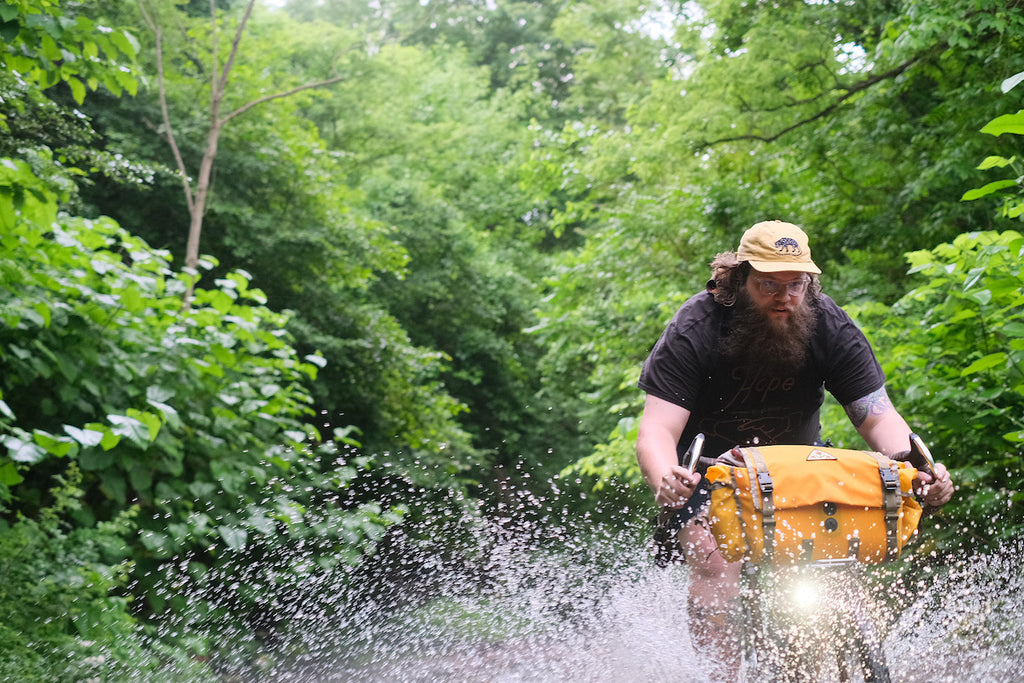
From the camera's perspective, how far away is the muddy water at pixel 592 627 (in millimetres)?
3227

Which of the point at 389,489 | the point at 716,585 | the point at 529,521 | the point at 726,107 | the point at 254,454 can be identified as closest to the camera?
the point at 716,585

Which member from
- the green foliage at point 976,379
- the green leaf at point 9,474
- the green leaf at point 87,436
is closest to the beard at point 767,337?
the green foliage at point 976,379

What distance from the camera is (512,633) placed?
4.04 m

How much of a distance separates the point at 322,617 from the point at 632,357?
6409 mm

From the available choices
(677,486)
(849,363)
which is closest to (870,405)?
(849,363)

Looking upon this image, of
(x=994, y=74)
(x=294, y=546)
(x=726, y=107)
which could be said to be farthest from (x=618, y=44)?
(x=294, y=546)

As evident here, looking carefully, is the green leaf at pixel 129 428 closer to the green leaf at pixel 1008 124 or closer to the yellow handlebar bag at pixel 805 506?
the yellow handlebar bag at pixel 805 506

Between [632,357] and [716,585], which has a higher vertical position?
[716,585]

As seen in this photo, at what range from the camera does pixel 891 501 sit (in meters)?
2.33

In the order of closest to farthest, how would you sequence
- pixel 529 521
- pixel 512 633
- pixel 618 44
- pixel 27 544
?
pixel 512 633 → pixel 27 544 → pixel 529 521 → pixel 618 44

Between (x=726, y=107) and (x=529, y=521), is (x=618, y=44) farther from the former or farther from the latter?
(x=529, y=521)

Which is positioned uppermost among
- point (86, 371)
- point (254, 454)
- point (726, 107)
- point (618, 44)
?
point (618, 44)

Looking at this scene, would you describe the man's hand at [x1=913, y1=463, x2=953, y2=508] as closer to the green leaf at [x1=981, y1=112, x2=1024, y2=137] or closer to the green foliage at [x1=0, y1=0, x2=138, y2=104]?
the green leaf at [x1=981, y1=112, x2=1024, y2=137]

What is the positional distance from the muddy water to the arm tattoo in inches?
23.7
